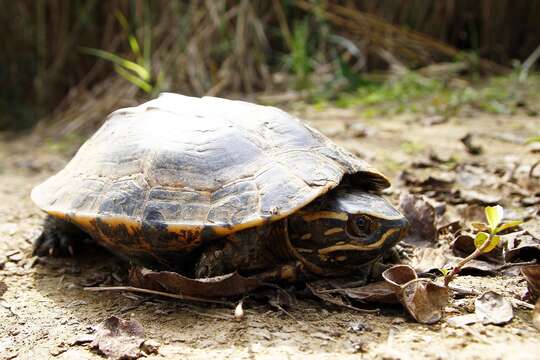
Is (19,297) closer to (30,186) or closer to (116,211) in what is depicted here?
(116,211)

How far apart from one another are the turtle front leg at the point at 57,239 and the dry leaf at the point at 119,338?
3.14 ft

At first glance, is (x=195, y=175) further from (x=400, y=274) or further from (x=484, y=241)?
(x=484, y=241)

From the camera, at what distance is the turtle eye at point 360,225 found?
2.22 meters

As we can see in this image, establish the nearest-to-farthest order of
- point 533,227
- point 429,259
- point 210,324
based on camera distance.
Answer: point 210,324, point 429,259, point 533,227

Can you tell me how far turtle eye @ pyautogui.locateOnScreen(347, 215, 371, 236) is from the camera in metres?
2.22

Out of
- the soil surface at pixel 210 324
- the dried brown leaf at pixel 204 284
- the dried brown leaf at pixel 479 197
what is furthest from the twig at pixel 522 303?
the dried brown leaf at pixel 479 197

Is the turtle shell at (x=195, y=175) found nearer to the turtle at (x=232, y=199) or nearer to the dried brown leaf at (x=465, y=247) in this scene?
the turtle at (x=232, y=199)

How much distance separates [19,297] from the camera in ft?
8.13

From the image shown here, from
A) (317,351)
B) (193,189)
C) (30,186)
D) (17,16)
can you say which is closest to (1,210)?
(30,186)

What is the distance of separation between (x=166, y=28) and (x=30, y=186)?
9.04ft

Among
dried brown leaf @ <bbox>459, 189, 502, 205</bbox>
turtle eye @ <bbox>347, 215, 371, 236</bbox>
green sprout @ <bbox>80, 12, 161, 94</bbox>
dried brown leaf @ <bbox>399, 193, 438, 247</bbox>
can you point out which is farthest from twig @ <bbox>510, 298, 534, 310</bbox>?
green sprout @ <bbox>80, 12, 161, 94</bbox>

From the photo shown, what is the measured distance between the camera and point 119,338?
6.54ft

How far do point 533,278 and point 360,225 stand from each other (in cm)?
63

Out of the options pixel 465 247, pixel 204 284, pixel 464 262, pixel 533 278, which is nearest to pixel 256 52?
pixel 465 247
